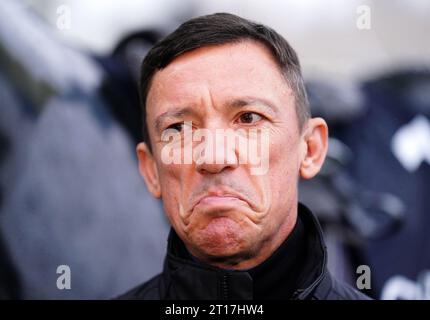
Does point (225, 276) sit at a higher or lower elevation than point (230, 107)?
lower

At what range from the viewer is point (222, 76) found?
1.44 metres

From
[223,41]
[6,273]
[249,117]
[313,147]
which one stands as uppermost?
[223,41]

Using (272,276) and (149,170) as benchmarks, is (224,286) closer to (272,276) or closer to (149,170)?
(272,276)

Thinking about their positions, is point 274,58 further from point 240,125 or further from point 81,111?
point 81,111

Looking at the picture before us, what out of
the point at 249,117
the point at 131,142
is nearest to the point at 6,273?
the point at 131,142

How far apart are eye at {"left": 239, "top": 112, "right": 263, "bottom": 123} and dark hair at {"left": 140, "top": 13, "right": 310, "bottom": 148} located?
0.12 metres

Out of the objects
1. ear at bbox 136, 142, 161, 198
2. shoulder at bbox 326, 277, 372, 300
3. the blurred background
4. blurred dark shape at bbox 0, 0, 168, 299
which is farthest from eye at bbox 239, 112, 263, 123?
blurred dark shape at bbox 0, 0, 168, 299

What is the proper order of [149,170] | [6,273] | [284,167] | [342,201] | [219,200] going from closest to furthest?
1. [219,200]
2. [284,167]
3. [149,170]
4. [6,273]
5. [342,201]

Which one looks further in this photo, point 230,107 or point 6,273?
point 6,273

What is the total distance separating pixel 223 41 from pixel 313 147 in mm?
321

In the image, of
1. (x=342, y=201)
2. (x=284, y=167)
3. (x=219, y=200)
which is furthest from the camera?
(x=342, y=201)

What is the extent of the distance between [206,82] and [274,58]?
0.17 metres

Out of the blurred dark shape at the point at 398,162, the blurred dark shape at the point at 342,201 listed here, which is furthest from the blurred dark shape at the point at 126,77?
the blurred dark shape at the point at 398,162

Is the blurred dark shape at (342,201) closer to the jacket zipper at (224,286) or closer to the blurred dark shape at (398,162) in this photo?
the blurred dark shape at (398,162)
